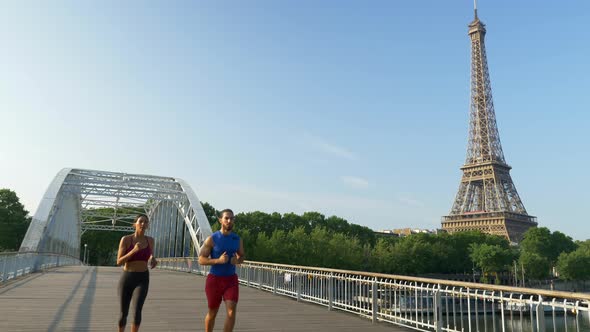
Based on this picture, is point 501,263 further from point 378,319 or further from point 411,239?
point 378,319

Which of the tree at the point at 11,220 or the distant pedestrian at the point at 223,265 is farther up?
the tree at the point at 11,220

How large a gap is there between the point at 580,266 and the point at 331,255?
4689cm

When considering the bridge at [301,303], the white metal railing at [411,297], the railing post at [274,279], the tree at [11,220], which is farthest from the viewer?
the tree at [11,220]

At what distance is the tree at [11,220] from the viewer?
63.7 metres

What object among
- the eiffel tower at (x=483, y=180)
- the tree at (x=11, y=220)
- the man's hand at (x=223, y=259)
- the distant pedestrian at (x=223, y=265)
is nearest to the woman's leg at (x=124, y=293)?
the distant pedestrian at (x=223, y=265)

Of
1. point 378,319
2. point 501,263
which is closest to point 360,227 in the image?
point 501,263

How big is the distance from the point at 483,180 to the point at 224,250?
341 feet

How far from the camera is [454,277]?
254 feet

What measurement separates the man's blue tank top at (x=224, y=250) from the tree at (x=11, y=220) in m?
69.2

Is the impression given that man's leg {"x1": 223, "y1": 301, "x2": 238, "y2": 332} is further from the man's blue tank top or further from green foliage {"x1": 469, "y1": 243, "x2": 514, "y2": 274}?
green foliage {"x1": 469, "y1": 243, "x2": 514, "y2": 274}

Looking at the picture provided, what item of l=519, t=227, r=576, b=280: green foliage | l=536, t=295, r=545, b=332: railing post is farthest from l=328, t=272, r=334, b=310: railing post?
l=519, t=227, r=576, b=280: green foliage

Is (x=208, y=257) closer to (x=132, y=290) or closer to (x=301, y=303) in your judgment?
(x=132, y=290)

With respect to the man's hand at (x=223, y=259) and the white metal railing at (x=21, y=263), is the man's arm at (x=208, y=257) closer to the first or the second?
the man's hand at (x=223, y=259)

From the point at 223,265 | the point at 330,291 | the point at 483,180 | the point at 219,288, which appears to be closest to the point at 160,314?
the point at 330,291
